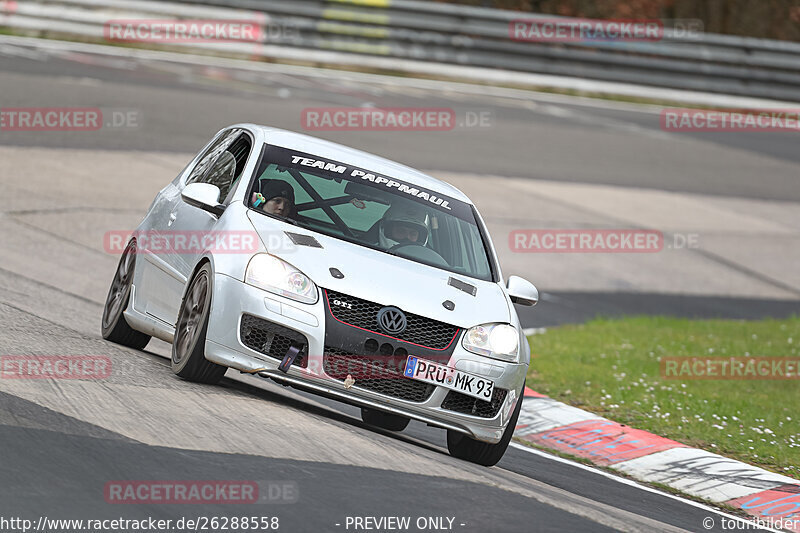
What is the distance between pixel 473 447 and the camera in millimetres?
7957

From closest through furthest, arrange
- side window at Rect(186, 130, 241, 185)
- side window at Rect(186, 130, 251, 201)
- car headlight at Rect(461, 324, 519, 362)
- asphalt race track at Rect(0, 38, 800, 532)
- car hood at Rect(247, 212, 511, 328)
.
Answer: asphalt race track at Rect(0, 38, 800, 532)
car hood at Rect(247, 212, 511, 328)
car headlight at Rect(461, 324, 519, 362)
side window at Rect(186, 130, 251, 201)
side window at Rect(186, 130, 241, 185)

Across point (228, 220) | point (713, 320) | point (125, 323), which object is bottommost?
point (713, 320)

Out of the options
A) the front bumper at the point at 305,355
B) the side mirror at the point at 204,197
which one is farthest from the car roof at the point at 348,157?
the front bumper at the point at 305,355

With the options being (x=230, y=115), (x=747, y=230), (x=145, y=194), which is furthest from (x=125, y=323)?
(x=747, y=230)

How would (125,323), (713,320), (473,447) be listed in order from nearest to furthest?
(473,447) → (125,323) → (713,320)

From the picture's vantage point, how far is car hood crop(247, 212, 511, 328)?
7371mm

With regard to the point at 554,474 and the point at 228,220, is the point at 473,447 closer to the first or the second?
the point at 554,474

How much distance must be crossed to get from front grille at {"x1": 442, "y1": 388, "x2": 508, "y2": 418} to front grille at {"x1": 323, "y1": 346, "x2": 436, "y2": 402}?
0.87 feet

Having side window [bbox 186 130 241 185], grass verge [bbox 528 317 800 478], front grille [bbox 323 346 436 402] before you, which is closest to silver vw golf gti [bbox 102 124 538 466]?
front grille [bbox 323 346 436 402]

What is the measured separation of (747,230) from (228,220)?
1422cm

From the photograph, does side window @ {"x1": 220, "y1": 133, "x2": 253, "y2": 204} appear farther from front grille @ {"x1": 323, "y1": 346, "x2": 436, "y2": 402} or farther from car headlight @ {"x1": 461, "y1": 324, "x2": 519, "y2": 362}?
car headlight @ {"x1": 461, "y1": 324, "x2": 519, "y2": 362}

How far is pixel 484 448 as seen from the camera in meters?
7.88

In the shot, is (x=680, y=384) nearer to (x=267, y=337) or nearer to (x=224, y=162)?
(x=224, y=162)

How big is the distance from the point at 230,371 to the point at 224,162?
1651 millimetres
